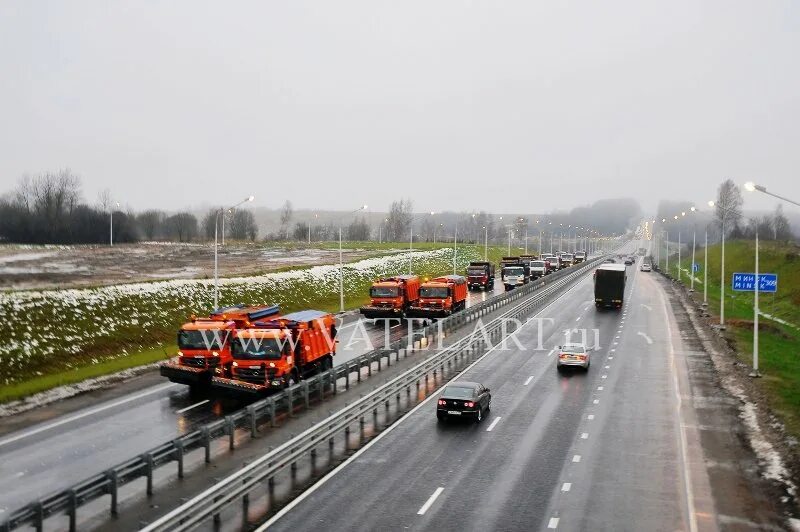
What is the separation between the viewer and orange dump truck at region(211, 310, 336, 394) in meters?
A: 28.1

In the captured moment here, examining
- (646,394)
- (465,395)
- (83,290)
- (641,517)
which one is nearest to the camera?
(641,517)

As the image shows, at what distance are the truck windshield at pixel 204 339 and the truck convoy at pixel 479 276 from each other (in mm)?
56581

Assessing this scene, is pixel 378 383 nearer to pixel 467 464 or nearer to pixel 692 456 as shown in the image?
pixel 467 464

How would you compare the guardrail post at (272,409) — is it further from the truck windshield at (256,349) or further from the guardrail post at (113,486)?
the guardrail post at (113,486)

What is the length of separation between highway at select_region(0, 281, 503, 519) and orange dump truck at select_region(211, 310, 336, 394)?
1236mm

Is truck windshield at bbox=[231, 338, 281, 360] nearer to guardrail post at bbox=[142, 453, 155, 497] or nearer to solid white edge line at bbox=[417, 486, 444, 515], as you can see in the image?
guardrail post at bbox=[142, 453, 155, 497]

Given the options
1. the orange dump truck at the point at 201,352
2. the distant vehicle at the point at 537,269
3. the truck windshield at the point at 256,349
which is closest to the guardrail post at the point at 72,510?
the truck windshield at the point at 256,349

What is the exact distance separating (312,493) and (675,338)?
120ft

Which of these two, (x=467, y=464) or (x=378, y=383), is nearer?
(x=467, y=464)

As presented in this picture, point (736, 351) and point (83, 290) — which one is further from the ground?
point (83, 290)

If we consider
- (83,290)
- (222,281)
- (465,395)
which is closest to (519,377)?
(465,395)

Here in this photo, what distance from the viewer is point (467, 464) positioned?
21.1 metres

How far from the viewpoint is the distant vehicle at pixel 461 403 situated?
25844 mm

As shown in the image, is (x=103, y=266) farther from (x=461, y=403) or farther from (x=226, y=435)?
(x=461, y=403)
